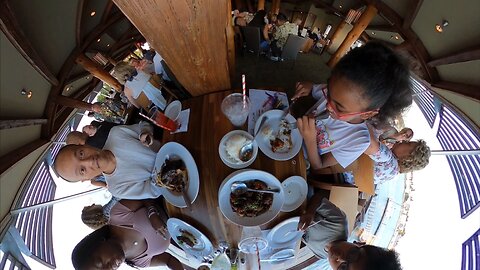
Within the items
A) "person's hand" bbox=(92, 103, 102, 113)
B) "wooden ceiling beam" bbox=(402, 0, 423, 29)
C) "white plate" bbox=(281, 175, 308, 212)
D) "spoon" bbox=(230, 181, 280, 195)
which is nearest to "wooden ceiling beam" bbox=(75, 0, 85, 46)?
"person's hand" bbox=(92, 103, 102, 113)

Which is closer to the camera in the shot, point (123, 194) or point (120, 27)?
point (123, 194)

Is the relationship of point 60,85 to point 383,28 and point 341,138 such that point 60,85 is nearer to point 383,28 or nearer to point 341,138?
point 341,138

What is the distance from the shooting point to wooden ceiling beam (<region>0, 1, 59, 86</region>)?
2739 millimetres

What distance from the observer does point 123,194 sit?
121 inches

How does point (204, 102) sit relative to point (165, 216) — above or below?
above

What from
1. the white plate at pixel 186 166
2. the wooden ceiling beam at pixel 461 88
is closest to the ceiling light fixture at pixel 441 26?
the wooden ceiling beam at pixel 461 88

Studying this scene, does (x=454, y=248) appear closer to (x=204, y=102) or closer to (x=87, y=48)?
(x=204, y=102)

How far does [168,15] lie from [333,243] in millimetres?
2145

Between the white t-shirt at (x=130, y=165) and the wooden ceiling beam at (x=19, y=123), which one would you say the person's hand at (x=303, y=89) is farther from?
the wooden ceiling beam at (x=19, y=123)

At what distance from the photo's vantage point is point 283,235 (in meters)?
3.15

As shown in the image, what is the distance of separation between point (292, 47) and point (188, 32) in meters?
2.01

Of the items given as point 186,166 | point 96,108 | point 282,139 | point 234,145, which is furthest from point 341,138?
point 96,108

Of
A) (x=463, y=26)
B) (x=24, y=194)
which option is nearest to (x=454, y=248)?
(x=463, y=26)

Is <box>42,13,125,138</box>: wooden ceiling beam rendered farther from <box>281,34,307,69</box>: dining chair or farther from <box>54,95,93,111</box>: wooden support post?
<box>281,34,307,69</box>: dining chair
